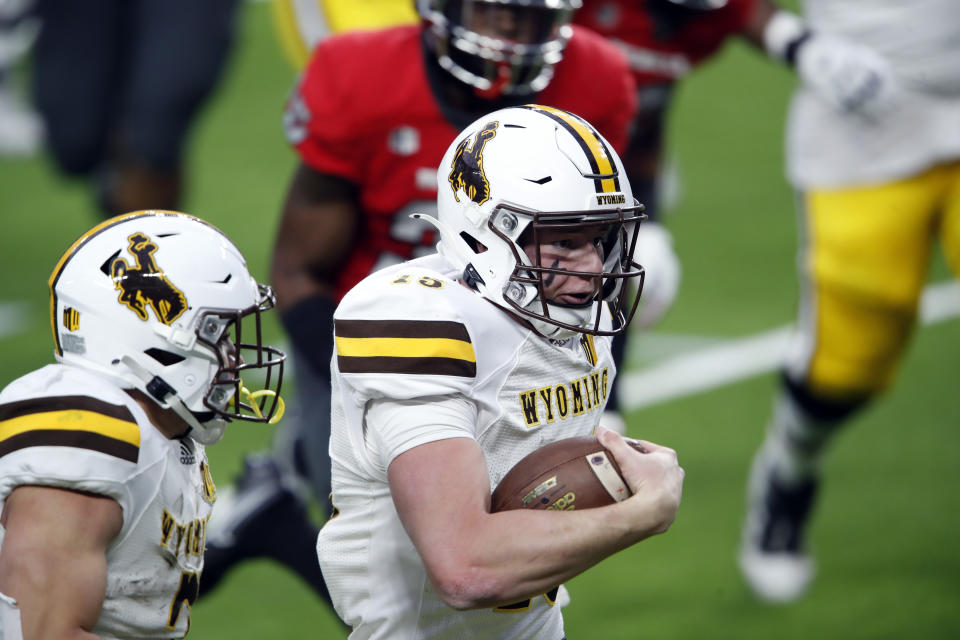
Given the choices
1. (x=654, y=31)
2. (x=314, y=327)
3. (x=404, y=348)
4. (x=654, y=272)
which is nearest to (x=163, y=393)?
(x=404, y=348)

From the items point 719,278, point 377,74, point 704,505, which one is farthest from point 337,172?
point 719,278

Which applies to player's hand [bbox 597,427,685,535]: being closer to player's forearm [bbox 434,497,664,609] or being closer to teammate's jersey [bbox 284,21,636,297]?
player's forearm [bbox 434,497,664,609]

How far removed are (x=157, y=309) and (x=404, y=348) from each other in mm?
541

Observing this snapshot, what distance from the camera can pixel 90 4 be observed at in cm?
600

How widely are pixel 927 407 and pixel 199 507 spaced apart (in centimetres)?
430

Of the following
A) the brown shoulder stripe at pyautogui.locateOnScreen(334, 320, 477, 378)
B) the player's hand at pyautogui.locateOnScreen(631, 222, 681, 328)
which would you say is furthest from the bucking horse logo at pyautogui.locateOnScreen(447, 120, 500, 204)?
the player's hand at pyautogui.locateOnScreen(631, 222, 681, 328)

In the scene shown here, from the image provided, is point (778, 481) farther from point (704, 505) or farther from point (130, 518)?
point (130, 518)

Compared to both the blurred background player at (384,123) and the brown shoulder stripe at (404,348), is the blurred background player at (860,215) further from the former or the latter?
the brown shoulder stripe at (404,348)

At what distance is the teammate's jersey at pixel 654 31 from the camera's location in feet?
15.7

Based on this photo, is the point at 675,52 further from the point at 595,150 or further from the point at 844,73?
the point at 595,150

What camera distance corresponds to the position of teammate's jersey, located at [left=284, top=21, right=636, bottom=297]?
3473 mm

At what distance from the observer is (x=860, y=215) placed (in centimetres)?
426

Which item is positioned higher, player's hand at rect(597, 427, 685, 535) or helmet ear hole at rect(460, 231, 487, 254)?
helmet ear hole at rect(460, 231, 487, 254)

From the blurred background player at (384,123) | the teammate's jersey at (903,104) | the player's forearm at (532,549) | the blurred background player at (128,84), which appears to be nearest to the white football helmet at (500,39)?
the blurred background player at (384,123)
